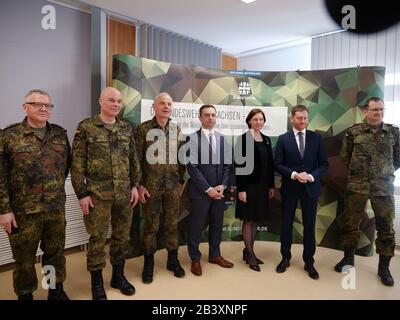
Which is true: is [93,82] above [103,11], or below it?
below

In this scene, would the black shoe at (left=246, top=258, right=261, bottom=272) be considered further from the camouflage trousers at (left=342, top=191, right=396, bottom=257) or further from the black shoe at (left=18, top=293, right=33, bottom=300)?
the black shoe at (left=18, top=293, right=33, bottom=300)

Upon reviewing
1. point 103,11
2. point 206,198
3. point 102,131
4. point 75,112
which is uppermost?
point 103,11

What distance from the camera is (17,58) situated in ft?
10.4

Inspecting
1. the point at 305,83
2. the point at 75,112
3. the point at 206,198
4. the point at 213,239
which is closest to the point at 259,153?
the point at 206,198

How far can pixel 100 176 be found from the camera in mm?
2340

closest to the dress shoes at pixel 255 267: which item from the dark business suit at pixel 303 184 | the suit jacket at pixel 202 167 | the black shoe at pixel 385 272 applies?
the dark business suit at pixel 303 184

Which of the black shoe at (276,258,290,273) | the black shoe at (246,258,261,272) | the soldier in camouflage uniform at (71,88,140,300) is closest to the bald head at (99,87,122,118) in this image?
the soldier in camouflage uniform at (71,88,140,300)

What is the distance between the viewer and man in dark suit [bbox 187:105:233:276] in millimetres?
2887

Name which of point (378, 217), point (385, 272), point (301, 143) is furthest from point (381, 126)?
point (385, 272)

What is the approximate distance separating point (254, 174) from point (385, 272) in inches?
60.4

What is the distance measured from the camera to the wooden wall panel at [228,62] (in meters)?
5.54

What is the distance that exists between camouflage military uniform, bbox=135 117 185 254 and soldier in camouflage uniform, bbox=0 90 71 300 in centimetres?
72
